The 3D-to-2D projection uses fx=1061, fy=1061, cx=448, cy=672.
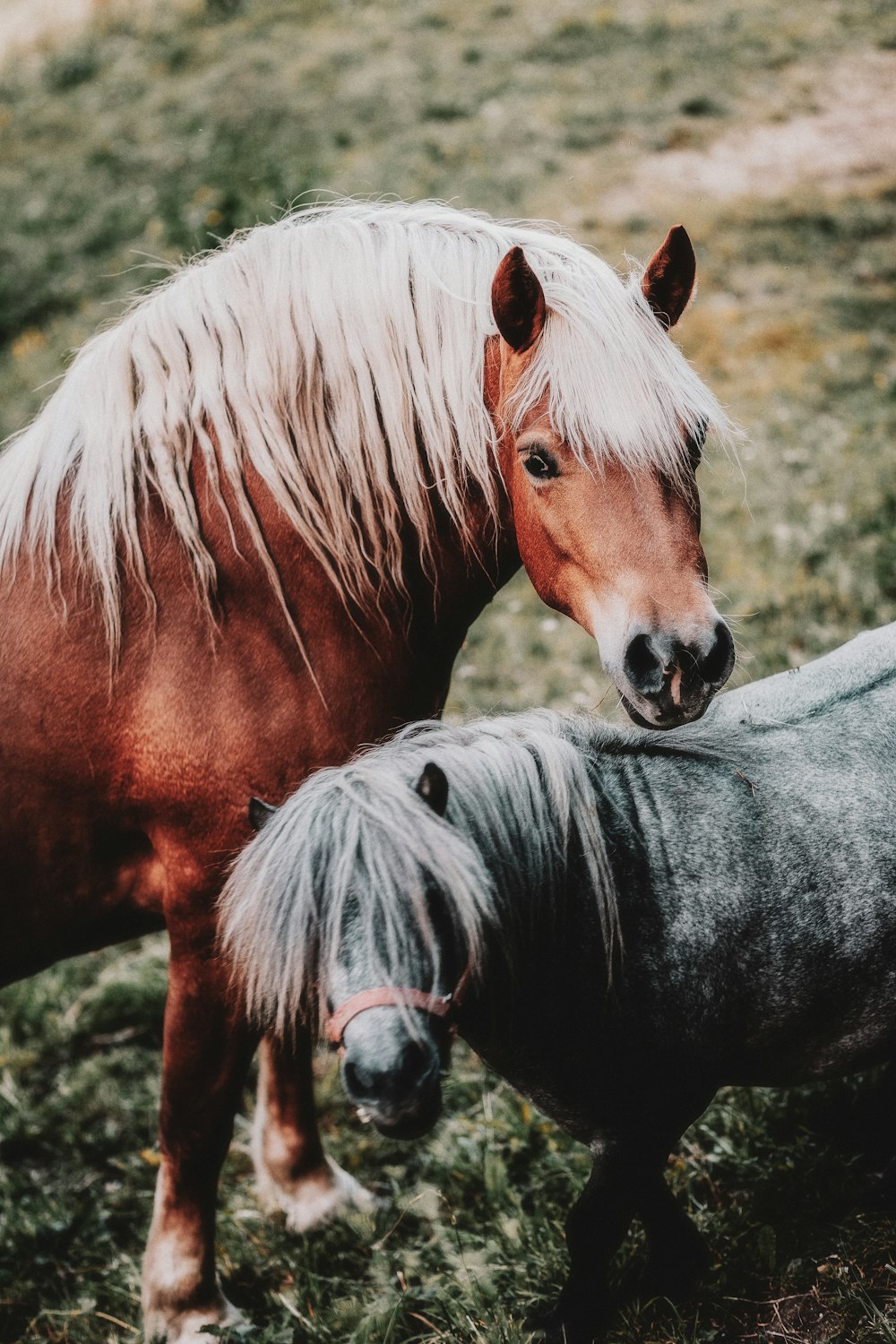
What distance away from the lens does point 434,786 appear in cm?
198

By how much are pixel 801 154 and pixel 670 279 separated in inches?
353

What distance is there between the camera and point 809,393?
7352 mm

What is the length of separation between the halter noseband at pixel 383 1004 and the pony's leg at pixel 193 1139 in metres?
0.86

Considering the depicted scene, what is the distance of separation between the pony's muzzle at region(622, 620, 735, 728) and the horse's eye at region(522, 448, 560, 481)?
0.43 meters

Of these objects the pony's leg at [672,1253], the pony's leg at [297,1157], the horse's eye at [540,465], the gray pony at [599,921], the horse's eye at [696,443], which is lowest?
the pony's leg at [297,1157]

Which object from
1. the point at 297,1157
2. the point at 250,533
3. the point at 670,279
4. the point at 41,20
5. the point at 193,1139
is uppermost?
the point at 41,20

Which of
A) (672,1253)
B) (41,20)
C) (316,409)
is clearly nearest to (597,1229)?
(672,1253)

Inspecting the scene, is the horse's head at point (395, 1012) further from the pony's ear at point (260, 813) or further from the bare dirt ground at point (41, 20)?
the bare dirt ground at point (41, 20)

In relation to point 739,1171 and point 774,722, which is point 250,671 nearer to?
point 774,722

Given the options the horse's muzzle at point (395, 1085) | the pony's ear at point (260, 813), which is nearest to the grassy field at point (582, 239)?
the horse's muzzle at point (395, 1085)

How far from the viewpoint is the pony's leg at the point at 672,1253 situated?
2457 mm

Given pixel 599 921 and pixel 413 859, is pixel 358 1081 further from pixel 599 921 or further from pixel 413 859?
pixel 599 921

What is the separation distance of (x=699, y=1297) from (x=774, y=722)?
1.38m

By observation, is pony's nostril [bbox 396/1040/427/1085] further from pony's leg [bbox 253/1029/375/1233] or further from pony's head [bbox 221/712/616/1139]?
pony's leg [bbox 253/1029/375/1233]
